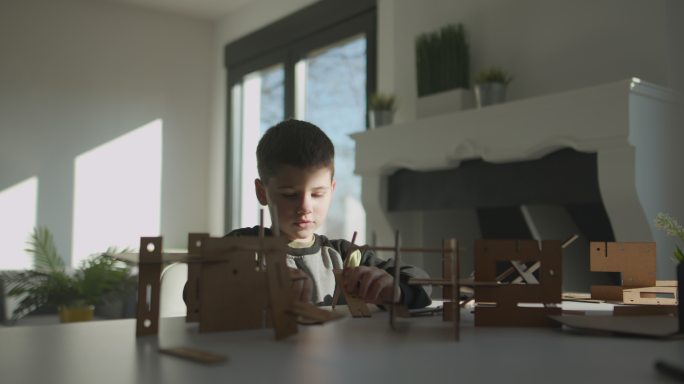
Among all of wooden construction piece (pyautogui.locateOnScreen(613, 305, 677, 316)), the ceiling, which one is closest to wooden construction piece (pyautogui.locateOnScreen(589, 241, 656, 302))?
wooden construction piece (pyautogui.locateOnScreen(613, 305, 677, 316))

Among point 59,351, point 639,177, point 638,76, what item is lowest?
point 59,351

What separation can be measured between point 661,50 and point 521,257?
5.97 ft

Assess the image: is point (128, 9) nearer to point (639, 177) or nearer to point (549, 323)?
point (639, 177)

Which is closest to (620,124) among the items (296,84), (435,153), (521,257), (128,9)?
(435,153)

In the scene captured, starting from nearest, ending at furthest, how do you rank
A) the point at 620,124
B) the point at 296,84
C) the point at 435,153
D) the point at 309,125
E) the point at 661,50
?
the point at 309,125 → the point at 620,124 → the point at 661,50 → the point at 435,153 → the point at 296,84

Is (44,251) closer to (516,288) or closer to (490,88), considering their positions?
(490,88)

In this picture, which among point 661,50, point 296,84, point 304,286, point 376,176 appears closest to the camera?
point 304,286

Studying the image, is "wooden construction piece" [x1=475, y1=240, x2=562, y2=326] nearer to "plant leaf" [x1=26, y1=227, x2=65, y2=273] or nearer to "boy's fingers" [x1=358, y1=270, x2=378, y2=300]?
"boy's fingers" [x1=358, y1=270, x2=378, y2=300]

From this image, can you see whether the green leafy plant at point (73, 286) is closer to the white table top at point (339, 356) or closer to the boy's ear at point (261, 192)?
the boy's ear at point (261, 192)

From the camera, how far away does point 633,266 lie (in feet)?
3.44

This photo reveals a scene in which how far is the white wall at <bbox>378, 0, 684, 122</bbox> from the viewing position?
2.30 meters

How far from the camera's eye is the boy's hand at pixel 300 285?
2.41 ft

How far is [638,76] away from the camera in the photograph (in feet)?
7.76

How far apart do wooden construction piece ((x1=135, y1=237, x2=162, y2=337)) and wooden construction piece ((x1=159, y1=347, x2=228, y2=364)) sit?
0.43 ft
